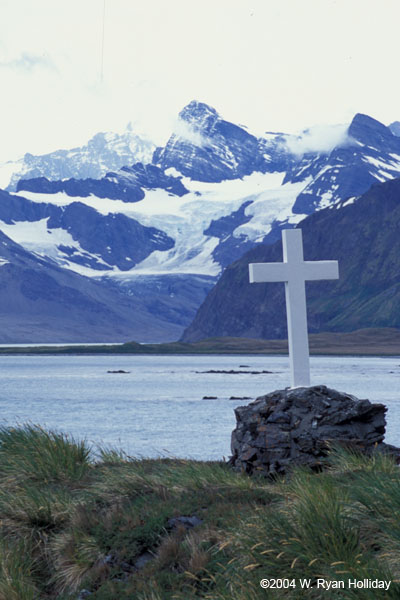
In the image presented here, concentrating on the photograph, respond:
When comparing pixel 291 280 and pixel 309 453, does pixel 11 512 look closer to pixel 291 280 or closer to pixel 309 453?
pixel 309 453

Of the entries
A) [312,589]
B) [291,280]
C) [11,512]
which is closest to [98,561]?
[11,512]

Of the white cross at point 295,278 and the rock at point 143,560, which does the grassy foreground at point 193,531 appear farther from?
the white cross at point 295,278

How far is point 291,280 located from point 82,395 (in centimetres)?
8947

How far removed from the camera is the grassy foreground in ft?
29.1

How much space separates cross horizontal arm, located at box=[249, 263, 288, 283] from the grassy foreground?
178 inches

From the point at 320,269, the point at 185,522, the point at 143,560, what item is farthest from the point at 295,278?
the point at 143,560

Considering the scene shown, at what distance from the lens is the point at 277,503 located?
11.3m

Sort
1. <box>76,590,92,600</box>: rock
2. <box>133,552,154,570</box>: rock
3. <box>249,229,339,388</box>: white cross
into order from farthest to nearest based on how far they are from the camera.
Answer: <box>249,229,339,388</box>: white cross
<box>133,552,154,570</box>: rock
<box>76,590,92,600</box>: rock

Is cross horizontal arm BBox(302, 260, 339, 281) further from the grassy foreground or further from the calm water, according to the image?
the calm water

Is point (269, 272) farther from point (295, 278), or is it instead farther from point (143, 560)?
point (143, 560)

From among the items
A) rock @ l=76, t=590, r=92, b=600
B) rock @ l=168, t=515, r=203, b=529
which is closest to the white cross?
rock @ l=168, t=515, r=203, b=529

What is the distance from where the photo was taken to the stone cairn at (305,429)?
14062 mm

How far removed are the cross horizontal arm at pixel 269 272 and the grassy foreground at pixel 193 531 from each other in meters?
4.52

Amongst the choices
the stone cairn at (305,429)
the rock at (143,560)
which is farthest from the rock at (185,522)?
the stone cairn at (305,429)
